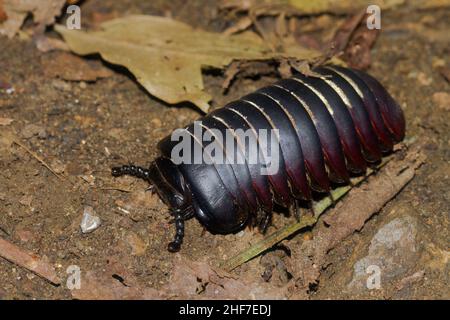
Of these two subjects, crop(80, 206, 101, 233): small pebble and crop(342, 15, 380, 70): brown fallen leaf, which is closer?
Result: crop(80, 206, 101, 233): small pebble

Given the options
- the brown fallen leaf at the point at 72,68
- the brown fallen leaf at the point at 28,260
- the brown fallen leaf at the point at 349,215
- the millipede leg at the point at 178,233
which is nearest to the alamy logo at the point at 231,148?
the millipede leg at the point at 178,233

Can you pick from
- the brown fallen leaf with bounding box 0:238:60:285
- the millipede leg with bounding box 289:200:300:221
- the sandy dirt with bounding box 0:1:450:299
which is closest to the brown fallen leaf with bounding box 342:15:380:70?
the sandy dirt with bounding box 0:1:450:299

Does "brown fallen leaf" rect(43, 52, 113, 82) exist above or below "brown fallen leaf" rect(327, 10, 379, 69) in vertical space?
below

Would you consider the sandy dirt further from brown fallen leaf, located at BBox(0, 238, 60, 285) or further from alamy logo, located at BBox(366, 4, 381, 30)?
alamy logo, located at BBox(366, 4, 381, 30)

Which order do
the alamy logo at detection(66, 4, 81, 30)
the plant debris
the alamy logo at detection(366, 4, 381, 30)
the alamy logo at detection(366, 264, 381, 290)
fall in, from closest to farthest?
the alamy logo at detection(366, 264, 381, 290), the plant debris, the alamy logo at detection(66, 4, 81, 30), the alamy logo at detection(366, 4, 381, 30)

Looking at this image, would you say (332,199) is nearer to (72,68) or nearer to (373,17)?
(373,17)

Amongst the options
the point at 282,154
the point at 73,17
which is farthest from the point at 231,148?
the point at 73,17

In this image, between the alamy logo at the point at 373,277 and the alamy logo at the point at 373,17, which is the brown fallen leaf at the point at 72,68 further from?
the alamy logo at the point at 373,277
